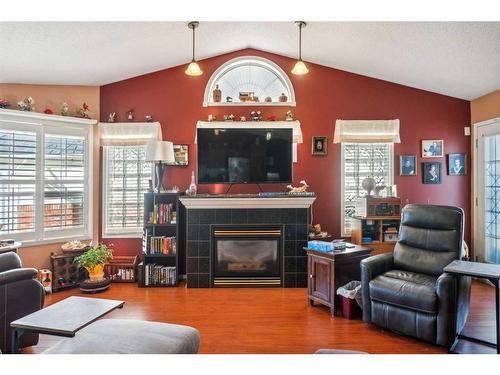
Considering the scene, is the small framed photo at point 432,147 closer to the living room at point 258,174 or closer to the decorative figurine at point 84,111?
the living room at point 258,174

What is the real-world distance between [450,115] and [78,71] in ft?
15.9

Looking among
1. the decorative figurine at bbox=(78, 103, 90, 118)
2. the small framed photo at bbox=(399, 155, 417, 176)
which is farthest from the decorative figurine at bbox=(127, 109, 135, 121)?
the small framed photo at bbox=(399, 155, 417, 176)

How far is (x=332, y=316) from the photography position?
289 centimetres

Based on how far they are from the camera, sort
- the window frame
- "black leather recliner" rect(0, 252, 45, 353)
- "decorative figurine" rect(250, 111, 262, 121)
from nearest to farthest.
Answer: "black leather recliner" rect(0, 252, 45, 353) < the window frame < "decorative figurine" rect(250, 111, 262, 121)

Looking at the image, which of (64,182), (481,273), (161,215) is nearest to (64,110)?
(64,182)

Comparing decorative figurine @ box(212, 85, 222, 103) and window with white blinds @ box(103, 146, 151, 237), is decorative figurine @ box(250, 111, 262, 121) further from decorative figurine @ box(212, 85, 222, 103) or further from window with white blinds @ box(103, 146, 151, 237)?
window with white blinds @ box(103, 146, 151, 237)

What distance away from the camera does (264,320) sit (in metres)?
2.83

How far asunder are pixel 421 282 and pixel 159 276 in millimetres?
2877

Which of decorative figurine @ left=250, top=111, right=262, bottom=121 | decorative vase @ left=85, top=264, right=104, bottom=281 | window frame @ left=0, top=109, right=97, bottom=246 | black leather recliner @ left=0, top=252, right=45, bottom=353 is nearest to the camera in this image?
black leather recliner @ left=0, top=252, right=45, bottom=353

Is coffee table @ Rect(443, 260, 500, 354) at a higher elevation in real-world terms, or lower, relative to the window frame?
lower

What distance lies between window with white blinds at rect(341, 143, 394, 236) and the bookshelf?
2.26 metres

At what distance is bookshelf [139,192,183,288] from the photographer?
3893 millimetres

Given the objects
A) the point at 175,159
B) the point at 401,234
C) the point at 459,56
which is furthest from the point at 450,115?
the point at 175,159

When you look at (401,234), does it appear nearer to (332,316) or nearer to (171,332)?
(332,316)
